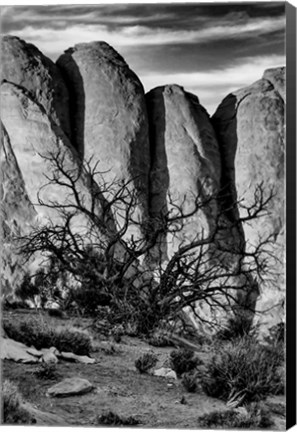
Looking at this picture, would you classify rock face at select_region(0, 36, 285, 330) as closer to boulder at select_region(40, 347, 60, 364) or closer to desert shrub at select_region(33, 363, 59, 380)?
boulder at select_region(40, 347, 60, 364)

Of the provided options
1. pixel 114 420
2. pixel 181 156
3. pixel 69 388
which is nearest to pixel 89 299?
pixel 69 388

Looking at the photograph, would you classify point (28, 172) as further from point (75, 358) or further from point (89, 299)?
point (75, 358)

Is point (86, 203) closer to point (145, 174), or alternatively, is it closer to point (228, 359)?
point (145, 174)

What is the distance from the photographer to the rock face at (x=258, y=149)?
1120 cm

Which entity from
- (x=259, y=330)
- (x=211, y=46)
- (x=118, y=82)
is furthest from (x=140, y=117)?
(x=259, y=330)

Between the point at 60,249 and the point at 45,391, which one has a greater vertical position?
the point at 60,249

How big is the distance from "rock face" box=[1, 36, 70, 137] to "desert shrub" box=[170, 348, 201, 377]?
7.17ft

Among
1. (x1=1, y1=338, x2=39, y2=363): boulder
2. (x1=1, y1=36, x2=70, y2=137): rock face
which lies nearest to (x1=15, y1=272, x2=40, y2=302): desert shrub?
(x1=1, y1=338, x2=39, y2=363): boulder

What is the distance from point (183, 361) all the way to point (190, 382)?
0.18 metres

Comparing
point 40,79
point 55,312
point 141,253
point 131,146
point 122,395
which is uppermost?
point 40,79

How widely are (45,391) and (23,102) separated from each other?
8.45ft

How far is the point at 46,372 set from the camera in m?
11.3

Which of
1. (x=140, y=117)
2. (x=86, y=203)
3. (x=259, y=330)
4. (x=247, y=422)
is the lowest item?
(x=247, y=422)

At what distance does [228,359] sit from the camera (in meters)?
11.1
